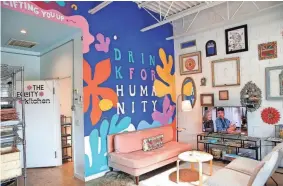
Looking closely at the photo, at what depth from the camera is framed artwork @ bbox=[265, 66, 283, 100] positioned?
416cm

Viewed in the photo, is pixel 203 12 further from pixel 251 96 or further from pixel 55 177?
pixel 55 177

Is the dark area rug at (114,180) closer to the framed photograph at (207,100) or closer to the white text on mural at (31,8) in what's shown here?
the framed photograph at (207,100)

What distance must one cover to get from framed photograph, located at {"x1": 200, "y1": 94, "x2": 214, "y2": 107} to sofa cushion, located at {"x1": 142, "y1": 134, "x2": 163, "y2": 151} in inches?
61.1

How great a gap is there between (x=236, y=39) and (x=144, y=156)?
343 centimetres

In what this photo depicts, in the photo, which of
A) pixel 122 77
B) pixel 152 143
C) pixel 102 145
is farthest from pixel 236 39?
pixel 102 145

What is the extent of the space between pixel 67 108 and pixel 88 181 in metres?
2.32

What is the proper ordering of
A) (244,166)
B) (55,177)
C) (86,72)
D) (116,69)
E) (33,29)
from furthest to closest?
1. (116,69)
2. (33,29)
3. (55,177)
4. (86,72)
5. (244,166)

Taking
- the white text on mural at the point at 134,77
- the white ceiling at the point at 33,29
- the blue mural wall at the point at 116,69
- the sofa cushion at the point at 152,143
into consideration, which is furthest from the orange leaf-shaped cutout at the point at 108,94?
the white ceiling at the point at 33,29

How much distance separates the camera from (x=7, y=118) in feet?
8.56

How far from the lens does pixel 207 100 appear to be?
17.0 ft

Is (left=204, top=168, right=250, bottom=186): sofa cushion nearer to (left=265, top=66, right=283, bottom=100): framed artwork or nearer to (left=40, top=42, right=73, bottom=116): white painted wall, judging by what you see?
(left=265, top=66, right=283, bottom=100): framed artwork

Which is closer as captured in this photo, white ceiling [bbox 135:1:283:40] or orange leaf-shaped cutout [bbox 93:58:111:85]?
orange leaf-shaped cutout [bbox 93:58:111:85]

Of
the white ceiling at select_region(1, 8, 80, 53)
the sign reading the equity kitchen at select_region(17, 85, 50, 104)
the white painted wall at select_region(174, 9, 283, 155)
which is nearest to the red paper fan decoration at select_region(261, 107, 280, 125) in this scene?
the white painted wall at select_region(174, 9, 283, 155)

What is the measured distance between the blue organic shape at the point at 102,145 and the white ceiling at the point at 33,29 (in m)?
1.99
